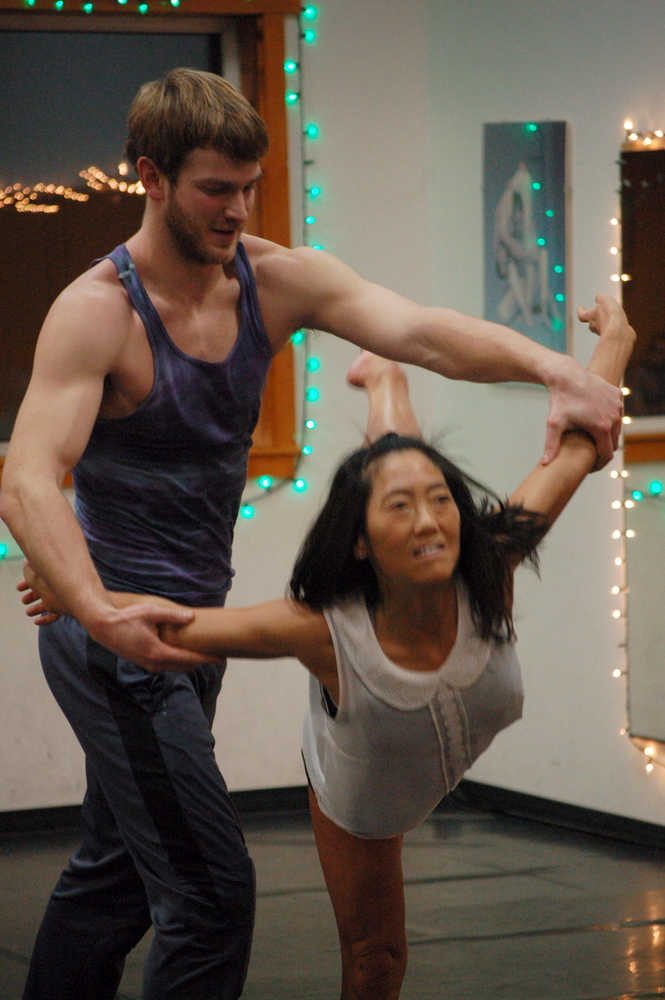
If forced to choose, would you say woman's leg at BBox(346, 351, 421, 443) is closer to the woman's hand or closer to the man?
the man

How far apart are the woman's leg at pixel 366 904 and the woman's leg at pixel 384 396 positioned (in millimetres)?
578

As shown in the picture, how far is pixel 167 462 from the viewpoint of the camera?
2.12 m

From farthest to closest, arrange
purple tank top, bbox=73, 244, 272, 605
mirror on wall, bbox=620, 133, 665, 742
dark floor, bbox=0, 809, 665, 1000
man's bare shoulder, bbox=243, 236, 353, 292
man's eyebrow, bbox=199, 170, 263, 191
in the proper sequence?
mirror on wall, bbox=620, 133, 665, 742
dark floor, bbox=0, 809, 665, 1000
man's bare shoulder, bbox=243, 236, 353, 292
purple tank top, bbox=73, 244, 272, 605
man's eyebrow, bbox=199, 170, 263, 191

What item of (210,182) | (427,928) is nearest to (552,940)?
(427,928)

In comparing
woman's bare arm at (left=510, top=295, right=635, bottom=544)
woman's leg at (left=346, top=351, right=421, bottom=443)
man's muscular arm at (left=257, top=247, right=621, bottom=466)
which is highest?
man's muscular arm at (left=257, top=247, right=621, bottom=466)

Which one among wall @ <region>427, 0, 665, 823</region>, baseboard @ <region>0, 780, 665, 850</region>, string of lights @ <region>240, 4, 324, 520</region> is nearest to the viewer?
wall @ <region>427, 0, 665, 823</region>

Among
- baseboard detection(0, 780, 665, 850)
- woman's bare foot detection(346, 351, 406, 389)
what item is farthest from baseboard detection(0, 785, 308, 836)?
woman's bare foot detection(346, 351, 406, 389)

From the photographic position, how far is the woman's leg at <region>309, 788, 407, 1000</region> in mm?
2184

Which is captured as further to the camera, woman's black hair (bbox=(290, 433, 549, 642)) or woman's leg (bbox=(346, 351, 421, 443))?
woman's leg (bbox=(346, 351, 421, 443))

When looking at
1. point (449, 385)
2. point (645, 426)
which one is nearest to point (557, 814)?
point (645, 426)

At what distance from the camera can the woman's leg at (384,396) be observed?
2.32 m

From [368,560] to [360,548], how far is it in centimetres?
3

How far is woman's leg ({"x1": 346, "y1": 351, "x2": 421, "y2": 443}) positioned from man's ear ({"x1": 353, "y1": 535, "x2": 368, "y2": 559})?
0.71 feet

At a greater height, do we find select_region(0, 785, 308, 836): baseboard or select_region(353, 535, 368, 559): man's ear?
select_region(353, 535, 368, 559): man's ear
